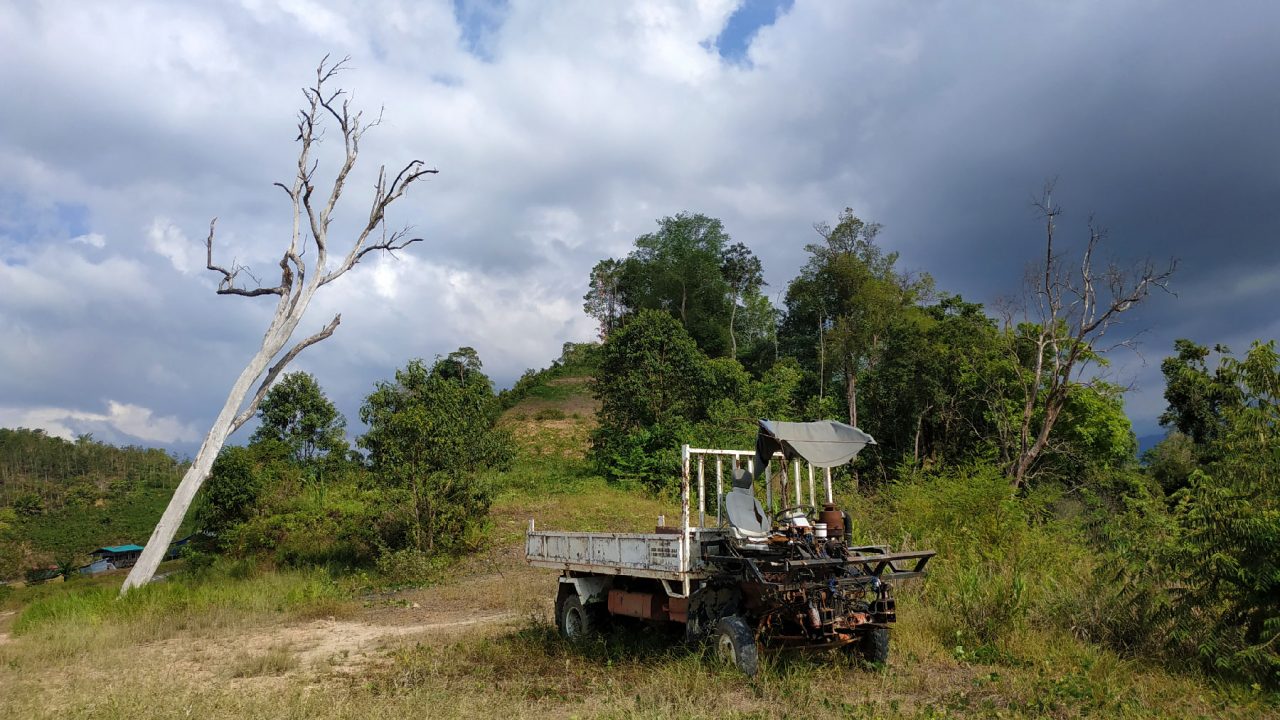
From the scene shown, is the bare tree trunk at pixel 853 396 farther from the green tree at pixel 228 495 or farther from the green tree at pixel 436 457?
the green tree at pixel 228 495

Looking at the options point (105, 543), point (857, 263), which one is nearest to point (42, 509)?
point (105, 543)

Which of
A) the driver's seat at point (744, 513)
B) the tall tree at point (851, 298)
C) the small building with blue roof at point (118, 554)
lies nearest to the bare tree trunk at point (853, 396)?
the tall tree at point (851, 298)

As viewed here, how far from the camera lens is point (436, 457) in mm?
21172

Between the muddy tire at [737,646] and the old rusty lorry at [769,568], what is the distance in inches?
0.4

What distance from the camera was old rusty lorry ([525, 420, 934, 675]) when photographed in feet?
27.6

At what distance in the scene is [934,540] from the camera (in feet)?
46.6

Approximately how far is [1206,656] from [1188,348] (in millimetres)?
28255

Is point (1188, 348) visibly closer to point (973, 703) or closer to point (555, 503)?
point (555, 503)

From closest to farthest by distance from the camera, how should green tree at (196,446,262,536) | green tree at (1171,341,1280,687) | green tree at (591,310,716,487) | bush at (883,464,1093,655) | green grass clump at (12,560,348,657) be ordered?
green tree at (1171,341,1280,687)
bush at (883,464,1093,655)
green grass clump at (12,560,348,657)
green tree at (196,446,262,536)
green tree at (591,310,716,487)

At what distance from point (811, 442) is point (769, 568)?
64.7 inches

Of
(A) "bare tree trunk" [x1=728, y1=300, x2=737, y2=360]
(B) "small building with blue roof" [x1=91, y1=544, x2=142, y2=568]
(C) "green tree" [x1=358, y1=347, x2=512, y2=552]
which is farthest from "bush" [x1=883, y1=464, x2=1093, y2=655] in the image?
(B) "small building with blue roof" [x1=91, y1=544, x2=142, y2=568]

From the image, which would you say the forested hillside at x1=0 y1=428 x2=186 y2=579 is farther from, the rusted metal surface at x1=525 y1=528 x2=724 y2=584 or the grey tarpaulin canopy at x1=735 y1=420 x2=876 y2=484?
the grey tarpaulin canopy at x1=735 y1=420 x2=876 y2=484

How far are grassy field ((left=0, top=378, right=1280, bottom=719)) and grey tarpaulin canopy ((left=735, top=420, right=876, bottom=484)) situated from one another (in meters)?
2.26

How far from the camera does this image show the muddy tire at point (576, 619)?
37.7 ft
